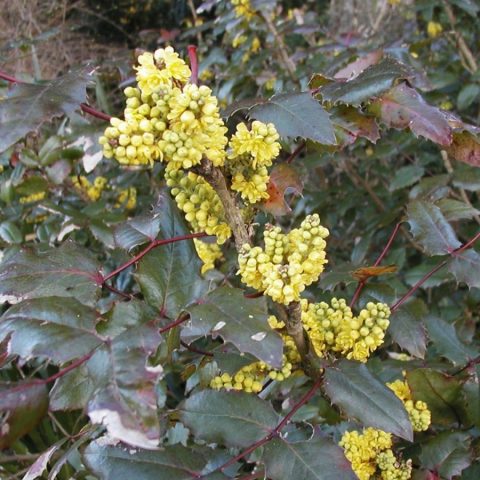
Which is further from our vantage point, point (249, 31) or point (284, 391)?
point (249, 31)

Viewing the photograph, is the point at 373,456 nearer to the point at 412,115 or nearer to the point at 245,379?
the point at 245,379

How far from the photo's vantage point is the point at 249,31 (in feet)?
7.04

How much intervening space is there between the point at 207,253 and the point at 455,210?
58cm

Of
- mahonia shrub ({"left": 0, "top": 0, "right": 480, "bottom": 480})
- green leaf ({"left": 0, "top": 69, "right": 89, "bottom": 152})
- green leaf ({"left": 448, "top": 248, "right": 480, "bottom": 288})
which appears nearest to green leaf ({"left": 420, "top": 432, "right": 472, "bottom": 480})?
mahonia shrub ({"left": 0, "top": 0, "right": 480, "bottom": 480})

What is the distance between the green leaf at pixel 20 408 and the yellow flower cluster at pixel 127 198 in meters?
1.27

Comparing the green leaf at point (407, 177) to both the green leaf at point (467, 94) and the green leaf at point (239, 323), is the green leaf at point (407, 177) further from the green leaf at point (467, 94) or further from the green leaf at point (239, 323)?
the green leaf at point (239, 323)

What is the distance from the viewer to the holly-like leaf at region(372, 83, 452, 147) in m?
0.85

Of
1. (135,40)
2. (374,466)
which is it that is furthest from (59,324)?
(135,40)

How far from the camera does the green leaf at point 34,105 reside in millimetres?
680

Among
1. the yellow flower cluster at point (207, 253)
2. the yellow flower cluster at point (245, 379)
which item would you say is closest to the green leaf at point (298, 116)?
the yellow flower cluster at point (245, 379)

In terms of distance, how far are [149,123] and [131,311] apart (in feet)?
0.77

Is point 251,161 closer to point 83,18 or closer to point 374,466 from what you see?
point 374,466

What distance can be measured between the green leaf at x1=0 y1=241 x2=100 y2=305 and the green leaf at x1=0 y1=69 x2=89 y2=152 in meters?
0.18

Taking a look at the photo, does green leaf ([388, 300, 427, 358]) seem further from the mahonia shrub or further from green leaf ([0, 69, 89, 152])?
green leaf ([0, 69, 89, 152])
